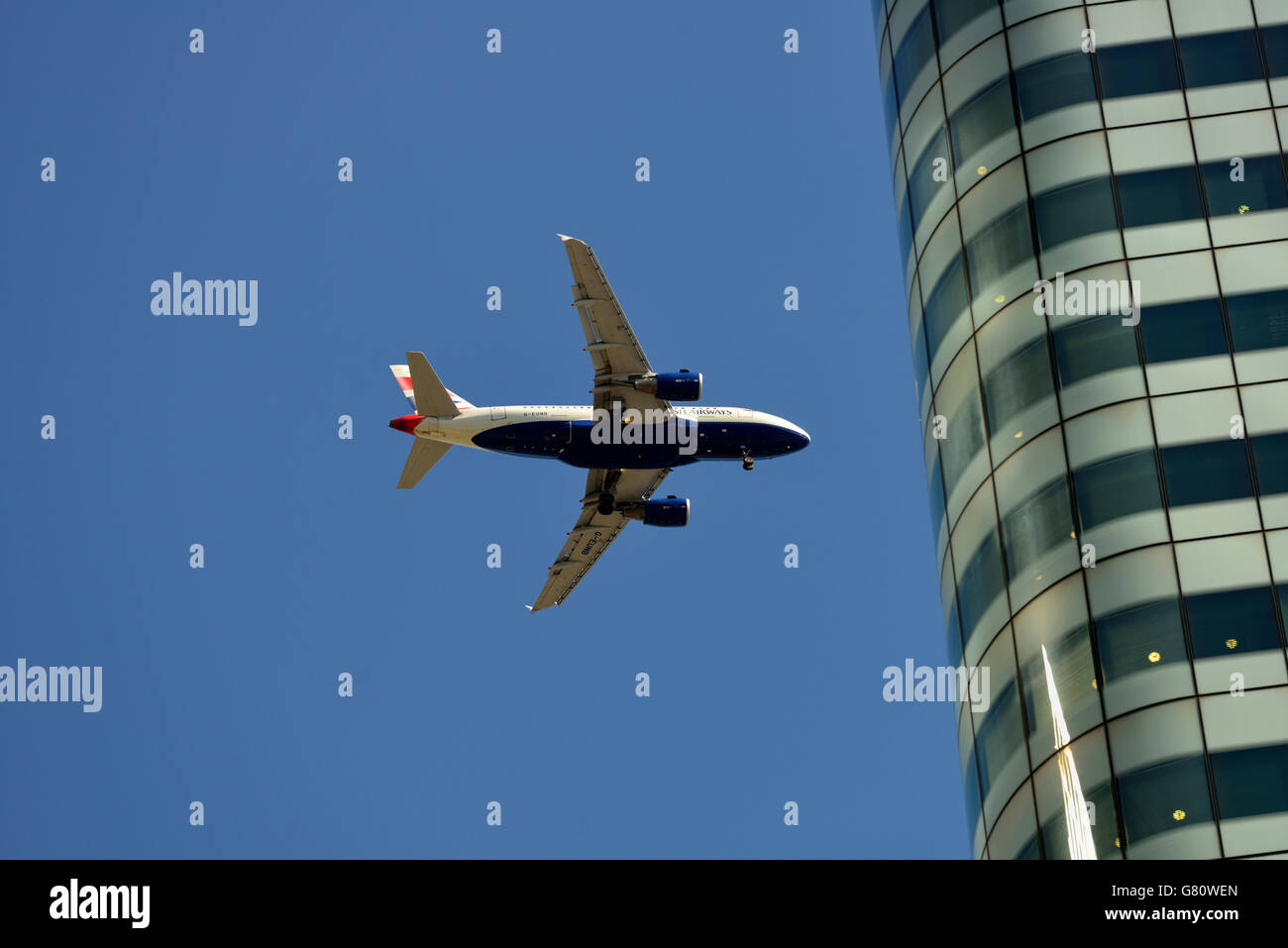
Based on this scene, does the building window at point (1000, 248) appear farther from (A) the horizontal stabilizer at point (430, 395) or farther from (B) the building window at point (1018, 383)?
(A) the horizontal stabilizer at point (430, 395)

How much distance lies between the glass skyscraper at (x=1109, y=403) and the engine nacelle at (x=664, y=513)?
819 inches

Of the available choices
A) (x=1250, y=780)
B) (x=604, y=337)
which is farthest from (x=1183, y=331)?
(x=604, y=337)

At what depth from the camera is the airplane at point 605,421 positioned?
67.6m

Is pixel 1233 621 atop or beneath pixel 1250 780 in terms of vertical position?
atop

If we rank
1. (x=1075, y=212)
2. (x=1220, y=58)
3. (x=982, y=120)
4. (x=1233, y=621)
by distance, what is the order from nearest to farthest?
(x=1233, y=621)
(x=1075, y=212)
(x=1220, y=58)
(x=982, y=120)

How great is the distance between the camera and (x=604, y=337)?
68.3 meters

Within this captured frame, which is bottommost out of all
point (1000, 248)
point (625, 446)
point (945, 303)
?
point (945, 303)

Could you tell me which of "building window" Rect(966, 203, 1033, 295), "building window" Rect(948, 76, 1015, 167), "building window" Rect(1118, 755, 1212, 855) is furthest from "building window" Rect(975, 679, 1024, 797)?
"building window" Rect(948, 76, 1015, 167)

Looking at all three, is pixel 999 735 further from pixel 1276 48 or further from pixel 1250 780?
pixel 1276 48

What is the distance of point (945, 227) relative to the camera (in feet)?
186

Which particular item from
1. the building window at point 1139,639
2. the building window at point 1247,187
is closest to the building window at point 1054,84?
the building window at point 1247,187

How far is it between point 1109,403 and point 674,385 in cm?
2341
